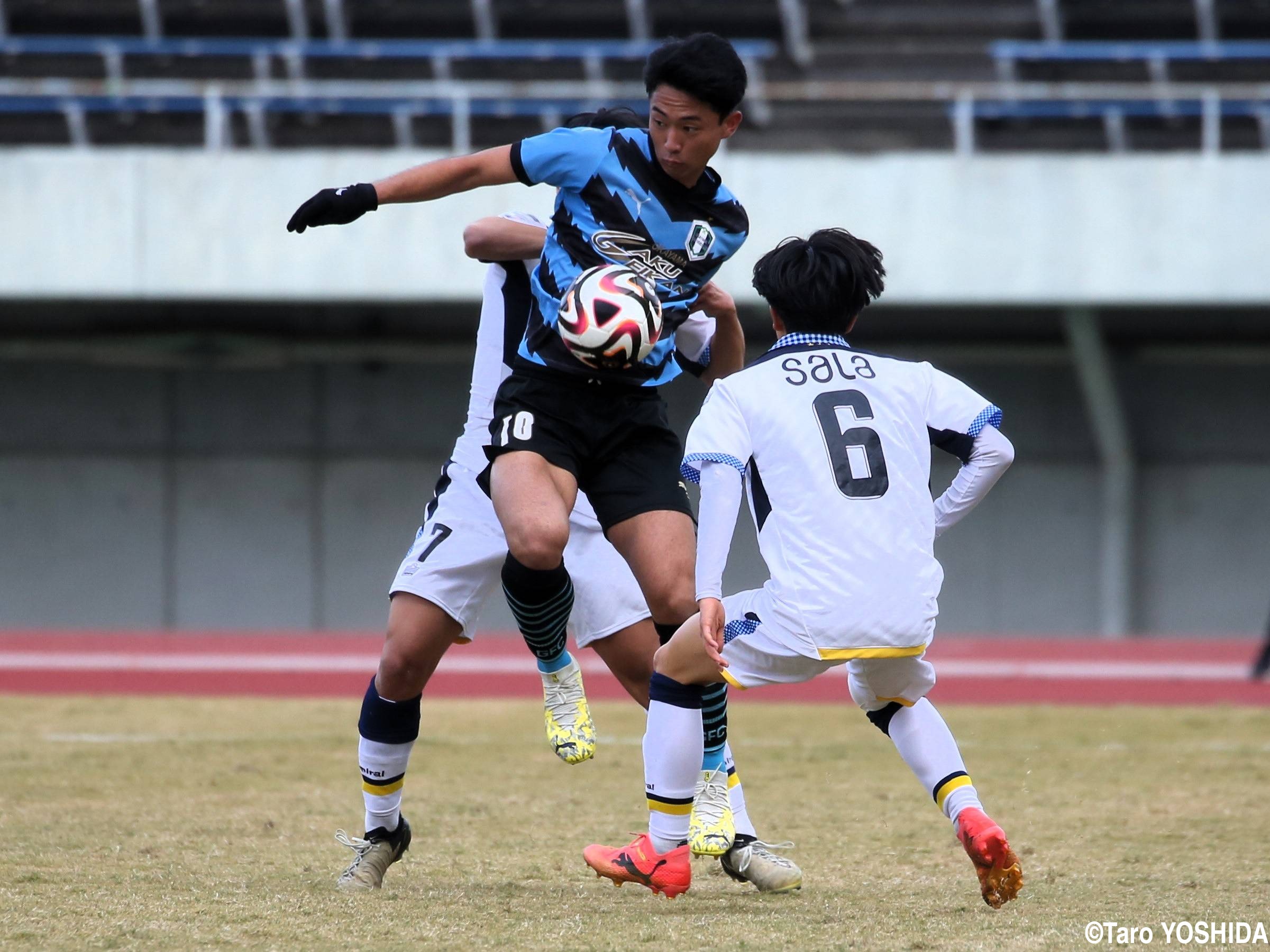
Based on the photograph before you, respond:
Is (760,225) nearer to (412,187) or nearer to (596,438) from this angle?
(596,438)

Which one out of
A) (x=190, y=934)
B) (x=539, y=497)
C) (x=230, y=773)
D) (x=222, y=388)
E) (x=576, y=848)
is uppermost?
(x=539, y=497)

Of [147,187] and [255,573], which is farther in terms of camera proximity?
[255,573]

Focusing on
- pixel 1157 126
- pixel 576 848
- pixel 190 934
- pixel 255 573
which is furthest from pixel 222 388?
pixel 190 934

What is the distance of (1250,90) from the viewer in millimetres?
14188

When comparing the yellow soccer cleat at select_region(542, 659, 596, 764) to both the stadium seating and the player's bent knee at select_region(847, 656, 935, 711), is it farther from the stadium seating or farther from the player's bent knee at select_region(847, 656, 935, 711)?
the stadium seating

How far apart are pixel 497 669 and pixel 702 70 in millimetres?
9173

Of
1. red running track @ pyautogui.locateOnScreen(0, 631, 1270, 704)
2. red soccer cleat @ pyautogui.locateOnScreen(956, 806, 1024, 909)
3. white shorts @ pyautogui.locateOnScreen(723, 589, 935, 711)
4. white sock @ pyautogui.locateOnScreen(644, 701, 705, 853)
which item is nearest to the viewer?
red soccer cleat @ pyautogui.locateOnScreen(956, 806, 1024, 909)

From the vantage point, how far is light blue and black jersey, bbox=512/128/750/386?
4266mm

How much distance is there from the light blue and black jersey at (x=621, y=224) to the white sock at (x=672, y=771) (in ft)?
3.18

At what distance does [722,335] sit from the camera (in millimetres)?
4754

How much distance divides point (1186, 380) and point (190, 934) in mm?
14623

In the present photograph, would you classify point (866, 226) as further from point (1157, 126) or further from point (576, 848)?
point (576, 848)

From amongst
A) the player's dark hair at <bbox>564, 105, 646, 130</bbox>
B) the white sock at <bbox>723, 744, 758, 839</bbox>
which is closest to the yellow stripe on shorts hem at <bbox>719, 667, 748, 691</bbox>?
the white sock at <bbox>723, 744, 758, 839</bbox>

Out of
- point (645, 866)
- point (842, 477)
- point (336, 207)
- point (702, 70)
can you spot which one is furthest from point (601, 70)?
point (645, 866)
